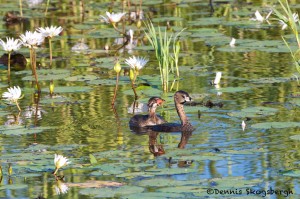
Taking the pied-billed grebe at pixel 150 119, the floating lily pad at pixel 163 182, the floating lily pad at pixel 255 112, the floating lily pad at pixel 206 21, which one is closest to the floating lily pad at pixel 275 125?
the floating lily pad at pixel 255 112

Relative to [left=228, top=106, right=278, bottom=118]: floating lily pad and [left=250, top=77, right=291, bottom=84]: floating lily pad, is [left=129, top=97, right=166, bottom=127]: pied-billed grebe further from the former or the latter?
[left=250, top=77, right=291, bottom=84]: floating lily pad

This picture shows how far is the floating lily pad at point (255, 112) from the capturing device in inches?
397

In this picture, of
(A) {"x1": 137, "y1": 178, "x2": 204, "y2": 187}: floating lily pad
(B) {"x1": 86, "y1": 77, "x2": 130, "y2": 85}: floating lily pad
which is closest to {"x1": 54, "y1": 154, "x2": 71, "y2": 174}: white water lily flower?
(A) {"x1": 137, "y1": 178, "x2": 204, "y2": 187}: floating lily pad

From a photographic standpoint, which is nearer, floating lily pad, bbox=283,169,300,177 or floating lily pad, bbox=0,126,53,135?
floating lily pad, bbox=283,169,300,177

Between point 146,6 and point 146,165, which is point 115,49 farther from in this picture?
point 146,165

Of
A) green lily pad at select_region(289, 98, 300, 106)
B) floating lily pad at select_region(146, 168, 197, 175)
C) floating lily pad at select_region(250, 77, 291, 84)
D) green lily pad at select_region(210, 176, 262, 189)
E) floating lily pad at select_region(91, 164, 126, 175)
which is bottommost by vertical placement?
floating lily pad at select_region(91, 164, 126, 175)

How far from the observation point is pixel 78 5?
2064cm

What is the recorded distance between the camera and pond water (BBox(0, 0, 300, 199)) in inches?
299

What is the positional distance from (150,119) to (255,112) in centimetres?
120

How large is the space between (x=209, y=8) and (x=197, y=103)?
8.31 m

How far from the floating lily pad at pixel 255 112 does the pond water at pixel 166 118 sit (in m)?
0.01

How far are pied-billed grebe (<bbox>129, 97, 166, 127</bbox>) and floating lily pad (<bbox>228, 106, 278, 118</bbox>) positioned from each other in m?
0.83

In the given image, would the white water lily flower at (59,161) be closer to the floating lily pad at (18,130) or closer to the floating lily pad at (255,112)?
the floating lily pad at (18,130)

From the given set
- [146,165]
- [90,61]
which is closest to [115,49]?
[90,61]
